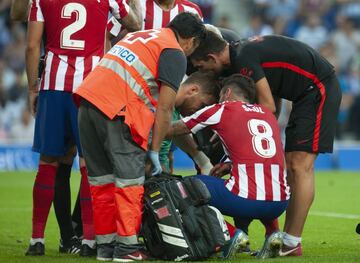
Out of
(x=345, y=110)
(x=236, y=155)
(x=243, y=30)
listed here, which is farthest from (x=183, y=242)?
(x=243, y=30)

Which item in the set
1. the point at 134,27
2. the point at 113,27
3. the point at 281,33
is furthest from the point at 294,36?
the point at 134,27

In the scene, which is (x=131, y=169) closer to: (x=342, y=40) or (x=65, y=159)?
(x=65, y=159)

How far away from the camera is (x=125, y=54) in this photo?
6895 mm

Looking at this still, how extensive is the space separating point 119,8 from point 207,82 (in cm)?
94

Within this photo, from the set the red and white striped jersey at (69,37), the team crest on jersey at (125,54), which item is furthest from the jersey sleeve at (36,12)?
the team crest on jersey at (125,54)

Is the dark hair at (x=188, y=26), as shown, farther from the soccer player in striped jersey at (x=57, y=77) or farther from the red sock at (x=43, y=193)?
the red sock at (x=43, y=193)

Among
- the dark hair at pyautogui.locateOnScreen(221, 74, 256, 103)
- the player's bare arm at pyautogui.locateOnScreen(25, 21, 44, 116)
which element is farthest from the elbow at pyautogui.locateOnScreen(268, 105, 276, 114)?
the player's bare arm at pyautogui.locateOnScreen(25, 21, 44, 116)

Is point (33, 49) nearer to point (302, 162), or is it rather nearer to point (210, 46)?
point (210, 46)

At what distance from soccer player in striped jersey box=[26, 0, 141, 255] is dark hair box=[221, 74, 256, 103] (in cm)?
111

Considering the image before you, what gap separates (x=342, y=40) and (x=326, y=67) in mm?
13627

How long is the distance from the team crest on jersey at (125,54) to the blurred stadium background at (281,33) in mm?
11032

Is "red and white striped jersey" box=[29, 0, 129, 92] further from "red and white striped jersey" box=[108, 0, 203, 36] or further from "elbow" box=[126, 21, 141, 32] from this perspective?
"red and white striped jersey" box=[108, 0, 203, 36]

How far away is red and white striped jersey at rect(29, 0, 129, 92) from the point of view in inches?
297

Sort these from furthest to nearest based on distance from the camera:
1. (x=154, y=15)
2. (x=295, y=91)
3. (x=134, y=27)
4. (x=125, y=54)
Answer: (x=154, y=15) < (x=134, y=27) < (x=295, y=91) < (x=125, y=54)
